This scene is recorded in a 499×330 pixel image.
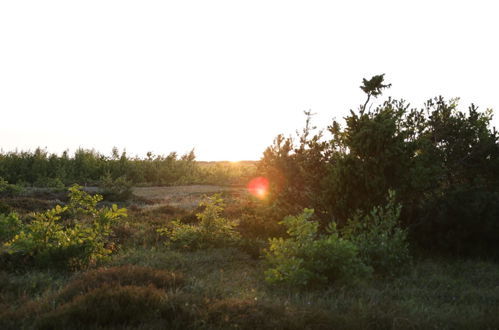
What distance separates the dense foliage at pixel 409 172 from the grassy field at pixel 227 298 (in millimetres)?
889

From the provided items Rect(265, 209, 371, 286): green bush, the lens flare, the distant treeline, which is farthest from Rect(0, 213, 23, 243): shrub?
the distant treeline

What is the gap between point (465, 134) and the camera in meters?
11.1

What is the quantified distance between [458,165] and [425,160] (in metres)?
1.83

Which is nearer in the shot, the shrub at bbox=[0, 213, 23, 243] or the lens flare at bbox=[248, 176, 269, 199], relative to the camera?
the shrub at bbox=[0, 213, 23, 243]

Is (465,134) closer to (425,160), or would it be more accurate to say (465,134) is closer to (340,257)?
(425,160)

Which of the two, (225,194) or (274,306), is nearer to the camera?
(274,306)

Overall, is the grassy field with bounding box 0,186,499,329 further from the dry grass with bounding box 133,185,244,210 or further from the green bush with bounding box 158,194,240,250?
the dry grass with bounding box 133,185,244,210

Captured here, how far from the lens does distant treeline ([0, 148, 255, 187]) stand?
80.2 feet

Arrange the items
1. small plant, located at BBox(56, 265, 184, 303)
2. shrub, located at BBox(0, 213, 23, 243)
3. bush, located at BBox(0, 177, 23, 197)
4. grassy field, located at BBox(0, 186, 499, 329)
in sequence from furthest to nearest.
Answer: bush, located at BBox(0, 177, 23, 197) → shrub, located at BBox(0, 213, 23, 243) → small plant, located at BBox(56, 265, 184, 303) → grassy field, located at BBox(0, 186, 499, 329)

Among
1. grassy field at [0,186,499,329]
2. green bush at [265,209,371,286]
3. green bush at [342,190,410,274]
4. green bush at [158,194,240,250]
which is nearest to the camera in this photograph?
grassy field at [0,186,499,329]

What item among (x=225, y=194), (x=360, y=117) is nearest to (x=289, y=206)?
(x=360, y=117)

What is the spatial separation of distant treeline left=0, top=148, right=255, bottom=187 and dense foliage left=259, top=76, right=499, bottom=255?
1490 cm

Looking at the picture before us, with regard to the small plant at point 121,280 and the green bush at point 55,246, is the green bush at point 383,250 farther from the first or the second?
the green bush at point 55,246

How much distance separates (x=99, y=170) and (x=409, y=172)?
2140 cm
